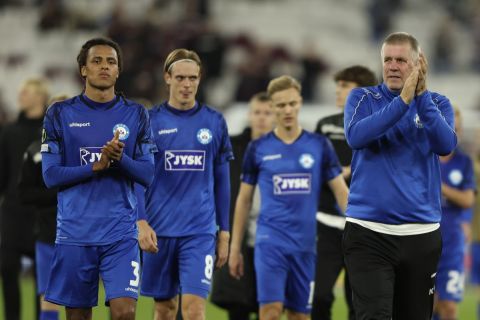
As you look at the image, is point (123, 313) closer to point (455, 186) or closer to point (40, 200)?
point (40, 200)

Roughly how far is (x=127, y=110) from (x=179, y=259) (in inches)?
58.2

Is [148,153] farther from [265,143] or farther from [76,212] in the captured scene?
[265,143]

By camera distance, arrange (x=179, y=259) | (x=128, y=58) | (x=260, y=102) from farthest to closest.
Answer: (x=128, y=58), (x=260, y=102), (x=179, y=259)

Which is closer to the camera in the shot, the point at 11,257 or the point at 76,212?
the point at 76,212

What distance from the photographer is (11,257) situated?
10258 millimetres

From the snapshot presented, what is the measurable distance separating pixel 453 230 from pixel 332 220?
4.66 feet

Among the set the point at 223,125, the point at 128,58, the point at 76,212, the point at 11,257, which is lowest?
the point at 11,257

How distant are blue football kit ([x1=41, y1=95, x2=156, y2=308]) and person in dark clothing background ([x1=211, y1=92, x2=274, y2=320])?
2.90 m

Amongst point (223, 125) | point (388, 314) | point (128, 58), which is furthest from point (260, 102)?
point (128, 58)

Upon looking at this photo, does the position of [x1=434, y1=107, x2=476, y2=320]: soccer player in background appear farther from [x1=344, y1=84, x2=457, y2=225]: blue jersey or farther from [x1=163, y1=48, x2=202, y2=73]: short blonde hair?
[x1=344, y1=84, x2=457, y2=225]: blue jersey

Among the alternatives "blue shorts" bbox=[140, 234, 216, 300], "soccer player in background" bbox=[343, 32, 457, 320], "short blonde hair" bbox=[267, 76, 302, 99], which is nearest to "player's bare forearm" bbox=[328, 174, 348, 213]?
"short blonde hair" bbox=[267, 76, 302, 99]

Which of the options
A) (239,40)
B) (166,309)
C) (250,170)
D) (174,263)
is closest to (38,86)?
(250,170)

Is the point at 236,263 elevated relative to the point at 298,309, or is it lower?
elevated

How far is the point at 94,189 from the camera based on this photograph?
6531mm
